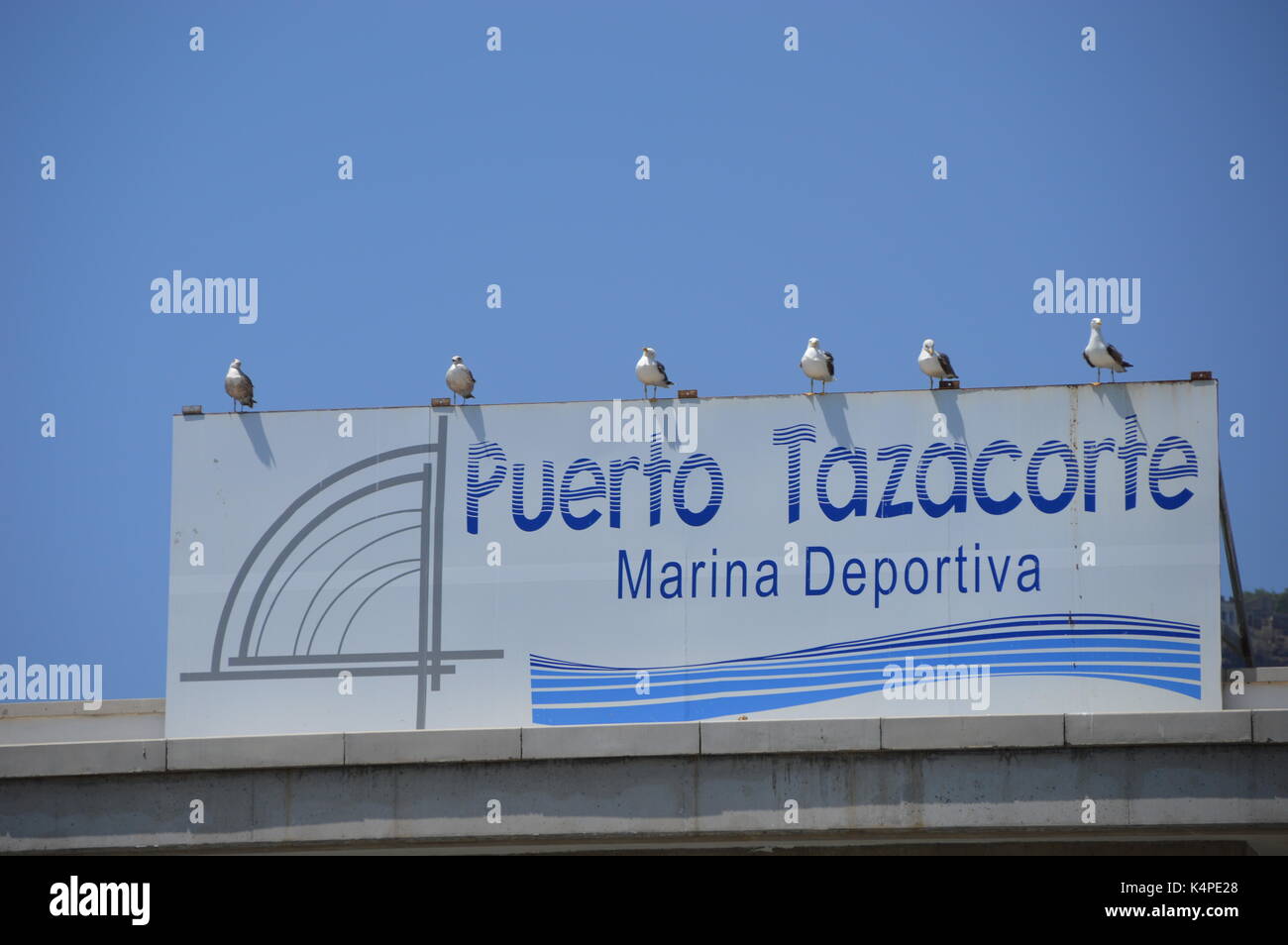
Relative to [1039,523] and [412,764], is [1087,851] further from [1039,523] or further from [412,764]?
[412,764]

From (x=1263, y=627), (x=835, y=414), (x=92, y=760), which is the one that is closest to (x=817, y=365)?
(x=835, y=414)

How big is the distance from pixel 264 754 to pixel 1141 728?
30.8ft

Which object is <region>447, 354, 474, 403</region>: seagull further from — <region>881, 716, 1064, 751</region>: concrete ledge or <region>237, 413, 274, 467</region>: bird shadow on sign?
<region>881, 716, 1064, 751</region>: concrete ledge

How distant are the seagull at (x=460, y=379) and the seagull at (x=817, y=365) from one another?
410 centimetres

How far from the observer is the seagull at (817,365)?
1991cm

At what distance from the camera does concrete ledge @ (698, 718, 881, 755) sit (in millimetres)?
17719

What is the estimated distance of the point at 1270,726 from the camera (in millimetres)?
17375

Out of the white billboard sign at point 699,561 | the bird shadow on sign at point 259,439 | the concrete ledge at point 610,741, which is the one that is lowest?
the concrete ledge at point 610,741

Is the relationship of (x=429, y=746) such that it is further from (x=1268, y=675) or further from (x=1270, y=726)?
(x=1268, y=675)

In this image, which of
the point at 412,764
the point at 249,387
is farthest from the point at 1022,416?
the point at 249,387

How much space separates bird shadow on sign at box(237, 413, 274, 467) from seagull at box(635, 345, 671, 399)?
4567 millimetres

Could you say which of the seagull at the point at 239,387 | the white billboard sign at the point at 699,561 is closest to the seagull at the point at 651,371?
the white billboard sign at the point at 699,561

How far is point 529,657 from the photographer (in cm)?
1941

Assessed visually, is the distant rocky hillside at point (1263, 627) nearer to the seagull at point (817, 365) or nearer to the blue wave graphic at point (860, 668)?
the blue wave graphic at point (860, 668)
